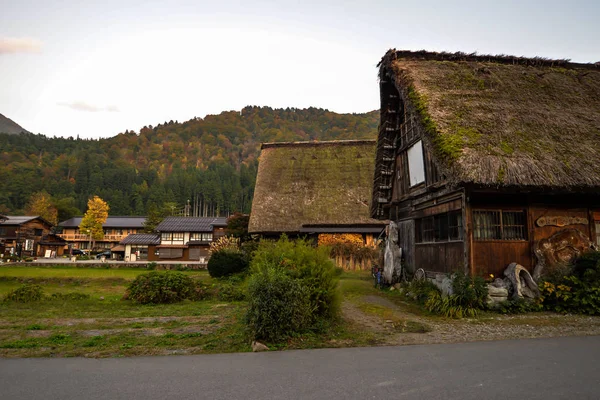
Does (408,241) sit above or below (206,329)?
above

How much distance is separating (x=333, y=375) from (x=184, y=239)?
47.8 m

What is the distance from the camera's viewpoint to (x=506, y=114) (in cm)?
1198

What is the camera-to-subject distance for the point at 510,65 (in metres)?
15.4

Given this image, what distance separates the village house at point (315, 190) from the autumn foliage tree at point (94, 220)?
134 ft

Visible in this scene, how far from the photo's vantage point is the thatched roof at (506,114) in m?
10.1

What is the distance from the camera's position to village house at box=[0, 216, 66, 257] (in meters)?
53.5

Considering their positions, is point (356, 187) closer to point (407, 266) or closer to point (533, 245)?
point (407, 266)

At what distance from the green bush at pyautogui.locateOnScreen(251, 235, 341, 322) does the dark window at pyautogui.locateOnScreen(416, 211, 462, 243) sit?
5118 mm

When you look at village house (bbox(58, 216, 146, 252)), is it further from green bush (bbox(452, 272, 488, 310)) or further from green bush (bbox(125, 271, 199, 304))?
green bush (bbox(452, 272, 488, 310))

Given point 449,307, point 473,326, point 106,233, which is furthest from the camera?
point 106,233

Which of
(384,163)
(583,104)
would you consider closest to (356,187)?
(384,163)

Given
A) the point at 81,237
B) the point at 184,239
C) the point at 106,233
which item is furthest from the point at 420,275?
the point at 81,237

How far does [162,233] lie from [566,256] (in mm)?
46885

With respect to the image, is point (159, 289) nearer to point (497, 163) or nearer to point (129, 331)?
point (129, 331)
